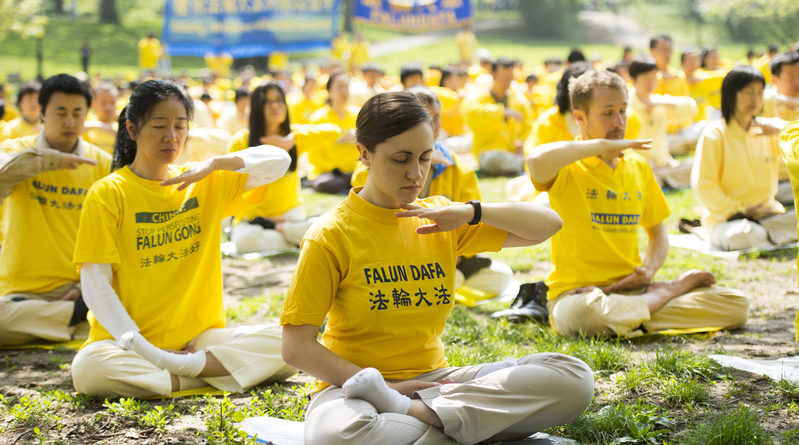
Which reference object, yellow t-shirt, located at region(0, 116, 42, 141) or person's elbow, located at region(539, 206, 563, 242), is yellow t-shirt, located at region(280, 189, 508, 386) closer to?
person's elbow, located at region(539, 206, 563, 242)

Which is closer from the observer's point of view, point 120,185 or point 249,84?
point 120,185

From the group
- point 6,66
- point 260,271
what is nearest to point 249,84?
point 260,271

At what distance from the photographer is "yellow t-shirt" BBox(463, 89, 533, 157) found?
1150 centimetres

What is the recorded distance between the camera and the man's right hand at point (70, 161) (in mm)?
5028

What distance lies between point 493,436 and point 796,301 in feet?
11.8

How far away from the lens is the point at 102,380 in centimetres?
421

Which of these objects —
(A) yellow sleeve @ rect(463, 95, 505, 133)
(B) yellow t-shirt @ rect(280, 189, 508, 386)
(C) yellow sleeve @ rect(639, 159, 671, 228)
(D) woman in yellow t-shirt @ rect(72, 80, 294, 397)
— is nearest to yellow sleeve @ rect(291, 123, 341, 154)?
(D) woman in yellow t-shirt @ rect(72, 80, 294, 397)

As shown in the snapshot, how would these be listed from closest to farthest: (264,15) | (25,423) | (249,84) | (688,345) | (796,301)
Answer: (25,423), (688,345), (796,301), (249,84), (264,15)

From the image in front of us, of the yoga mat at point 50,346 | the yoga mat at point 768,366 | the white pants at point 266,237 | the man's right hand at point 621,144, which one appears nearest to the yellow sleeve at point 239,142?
the white pants at point 266,237

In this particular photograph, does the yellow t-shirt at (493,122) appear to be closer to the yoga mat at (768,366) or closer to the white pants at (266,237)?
the white pants at (266,237)

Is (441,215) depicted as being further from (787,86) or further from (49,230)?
(787,86)

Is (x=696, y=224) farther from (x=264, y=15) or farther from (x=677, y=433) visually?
(x=264, y=15)

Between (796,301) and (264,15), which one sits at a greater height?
(264,15)

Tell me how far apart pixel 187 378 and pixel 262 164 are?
4.08 ft
